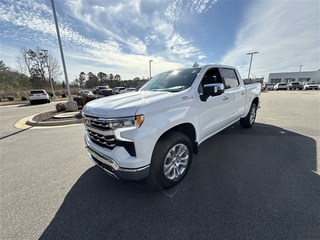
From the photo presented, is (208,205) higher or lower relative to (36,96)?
lower

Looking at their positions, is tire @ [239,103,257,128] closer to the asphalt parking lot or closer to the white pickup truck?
the asphalt parking lot

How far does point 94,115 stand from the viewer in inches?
80.5

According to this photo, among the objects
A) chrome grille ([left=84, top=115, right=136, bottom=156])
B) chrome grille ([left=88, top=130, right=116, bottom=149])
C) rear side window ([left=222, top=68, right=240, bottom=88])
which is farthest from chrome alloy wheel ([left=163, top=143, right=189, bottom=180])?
rear side window ([left=222, top=68, right=240, bottom=88])

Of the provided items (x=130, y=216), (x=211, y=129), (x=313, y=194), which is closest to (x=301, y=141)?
(x=313, y=194)

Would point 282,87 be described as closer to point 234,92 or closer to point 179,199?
point 234,92

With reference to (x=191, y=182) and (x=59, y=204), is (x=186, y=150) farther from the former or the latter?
(x=59, y=204)

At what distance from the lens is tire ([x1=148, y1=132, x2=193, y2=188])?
2.10m

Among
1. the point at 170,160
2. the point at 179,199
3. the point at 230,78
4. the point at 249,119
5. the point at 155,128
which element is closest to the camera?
the point at 155,128

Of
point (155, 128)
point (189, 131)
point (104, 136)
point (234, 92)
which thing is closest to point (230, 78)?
point (234, 92)

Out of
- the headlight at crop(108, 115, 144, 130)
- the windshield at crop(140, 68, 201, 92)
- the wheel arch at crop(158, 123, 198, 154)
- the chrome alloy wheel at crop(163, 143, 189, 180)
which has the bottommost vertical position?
the chrome alloy wheel at crop(163, 143, 189, 180)

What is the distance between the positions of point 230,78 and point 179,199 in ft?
10.6

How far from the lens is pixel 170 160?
237 cm

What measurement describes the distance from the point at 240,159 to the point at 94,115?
2.97 m

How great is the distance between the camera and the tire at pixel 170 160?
210 centimetres
